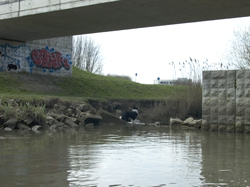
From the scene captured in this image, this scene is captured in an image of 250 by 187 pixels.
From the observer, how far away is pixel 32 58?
28.5 metres

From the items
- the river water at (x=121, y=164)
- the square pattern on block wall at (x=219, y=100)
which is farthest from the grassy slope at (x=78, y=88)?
the river water at (x=121, y=164)

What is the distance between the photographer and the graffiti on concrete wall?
26.9m

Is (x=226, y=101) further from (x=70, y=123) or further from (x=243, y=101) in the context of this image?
(x=70, y=123)

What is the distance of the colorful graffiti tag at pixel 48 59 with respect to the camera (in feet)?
94.5

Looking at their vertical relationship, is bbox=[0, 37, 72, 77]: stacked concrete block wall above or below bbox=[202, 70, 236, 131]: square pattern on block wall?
above

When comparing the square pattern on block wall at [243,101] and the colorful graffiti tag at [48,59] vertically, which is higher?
the colorful graffiti tag at [48,59]

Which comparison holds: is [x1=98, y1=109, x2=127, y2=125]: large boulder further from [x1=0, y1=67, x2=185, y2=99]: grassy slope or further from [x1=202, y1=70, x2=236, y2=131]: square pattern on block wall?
[x1=202, y1=70, x2=236, y2=131]: square pattern on block wall

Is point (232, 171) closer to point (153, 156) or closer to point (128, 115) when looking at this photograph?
point (153, 156)

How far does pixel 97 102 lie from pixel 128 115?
7.44 feet

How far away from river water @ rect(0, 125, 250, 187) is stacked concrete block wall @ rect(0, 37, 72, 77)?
59.1 ft

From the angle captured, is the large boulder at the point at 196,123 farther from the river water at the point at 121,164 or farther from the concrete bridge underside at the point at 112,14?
the river water at the point at 121,164

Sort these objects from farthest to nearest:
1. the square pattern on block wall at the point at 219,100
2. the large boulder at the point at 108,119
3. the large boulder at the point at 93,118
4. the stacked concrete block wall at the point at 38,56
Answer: the stacked concrete block wall at the point at 38,56 < the large boulder at the point at 108,119 < the large boulder at the point at 93,118 < the square pattern on block wall at the point at 219,100

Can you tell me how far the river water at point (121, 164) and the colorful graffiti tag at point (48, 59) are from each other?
19.2 m

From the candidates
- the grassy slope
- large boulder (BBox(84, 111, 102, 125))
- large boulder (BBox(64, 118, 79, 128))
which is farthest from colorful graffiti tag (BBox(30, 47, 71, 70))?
large boulder (BBox(64, 118, 79, 128))
